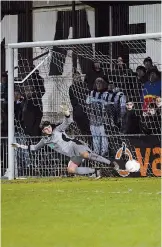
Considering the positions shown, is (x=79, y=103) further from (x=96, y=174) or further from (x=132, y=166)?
(x=132, y=166)

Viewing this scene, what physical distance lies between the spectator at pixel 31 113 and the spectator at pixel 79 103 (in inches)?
33.0

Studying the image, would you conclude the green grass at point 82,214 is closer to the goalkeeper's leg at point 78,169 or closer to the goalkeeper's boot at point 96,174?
the goalkeeper's boot at point 96,174

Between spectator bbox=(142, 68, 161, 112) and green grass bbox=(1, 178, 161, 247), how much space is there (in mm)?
2345

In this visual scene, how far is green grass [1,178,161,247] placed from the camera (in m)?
6.47

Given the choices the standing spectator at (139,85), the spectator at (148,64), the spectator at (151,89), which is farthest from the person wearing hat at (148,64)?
the spectator at (151,89)

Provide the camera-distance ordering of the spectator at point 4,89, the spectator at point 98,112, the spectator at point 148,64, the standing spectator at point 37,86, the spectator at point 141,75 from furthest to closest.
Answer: the spectator at point 4,89
the standing spectator at point 37,86
the spectator at point 148,64
the spectator at point 141,75
the spectator at point 98,112

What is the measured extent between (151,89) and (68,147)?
2139 mm

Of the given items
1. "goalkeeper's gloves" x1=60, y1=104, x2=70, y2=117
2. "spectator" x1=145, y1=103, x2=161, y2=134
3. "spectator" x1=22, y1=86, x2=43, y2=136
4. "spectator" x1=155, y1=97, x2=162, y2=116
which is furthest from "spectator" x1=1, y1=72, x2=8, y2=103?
"spectator" x1=155, y1=97, x2=162, y2=116

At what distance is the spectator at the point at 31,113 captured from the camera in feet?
49.6

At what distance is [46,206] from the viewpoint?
907 cm

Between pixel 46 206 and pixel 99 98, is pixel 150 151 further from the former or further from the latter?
pixel 46 206

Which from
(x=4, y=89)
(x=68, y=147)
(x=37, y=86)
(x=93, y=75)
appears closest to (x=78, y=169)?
(x=68, y=147)

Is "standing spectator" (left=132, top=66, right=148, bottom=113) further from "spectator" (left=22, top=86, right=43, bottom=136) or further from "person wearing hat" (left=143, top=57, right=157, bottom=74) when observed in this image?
"spectator" (left=22, top=86, right=43, bottom=136)

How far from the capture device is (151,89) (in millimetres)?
14312
